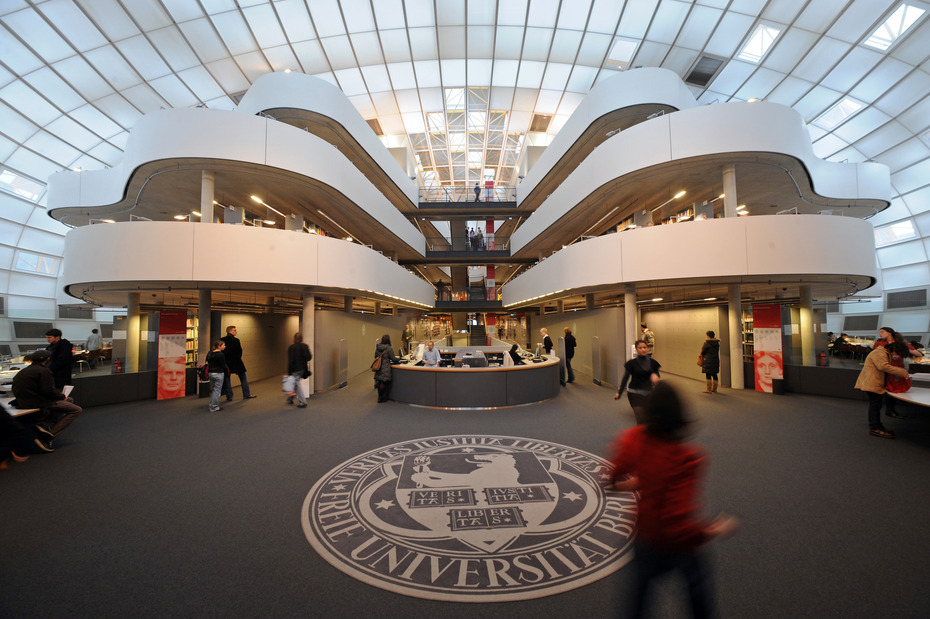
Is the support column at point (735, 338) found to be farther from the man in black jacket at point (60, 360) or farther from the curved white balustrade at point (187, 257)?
the man in black jacket at point (60, 360)

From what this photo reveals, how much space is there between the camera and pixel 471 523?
346cm

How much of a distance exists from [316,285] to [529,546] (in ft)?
29.7

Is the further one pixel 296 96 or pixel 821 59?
pixel 821 59

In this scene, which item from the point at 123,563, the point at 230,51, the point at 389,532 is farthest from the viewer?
the point at 230,51

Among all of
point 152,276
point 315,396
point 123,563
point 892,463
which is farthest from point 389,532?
point 152,276

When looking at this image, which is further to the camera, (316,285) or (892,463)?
(316,285)

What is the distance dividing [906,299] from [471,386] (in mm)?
32864

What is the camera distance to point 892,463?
479 centimetres

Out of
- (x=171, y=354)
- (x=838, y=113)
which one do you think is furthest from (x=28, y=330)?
(x=838, y=113)

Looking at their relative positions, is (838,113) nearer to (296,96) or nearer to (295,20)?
(296,96)

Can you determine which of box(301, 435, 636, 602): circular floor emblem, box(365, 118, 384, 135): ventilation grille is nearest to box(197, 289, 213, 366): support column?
box(301, 435, 636, 602): circular floor emblem

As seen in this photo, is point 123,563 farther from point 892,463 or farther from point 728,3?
point 728,3

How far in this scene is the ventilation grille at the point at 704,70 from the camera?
19.5 m

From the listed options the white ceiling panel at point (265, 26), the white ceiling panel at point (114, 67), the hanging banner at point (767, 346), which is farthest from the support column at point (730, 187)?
the white ceiling panel at point (114, 67)
